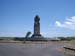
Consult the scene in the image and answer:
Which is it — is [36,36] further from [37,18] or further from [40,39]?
[37,18]

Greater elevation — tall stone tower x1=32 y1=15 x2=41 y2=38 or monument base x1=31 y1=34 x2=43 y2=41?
tall stone tower x1=32 y1=15 x2=41 y2=38

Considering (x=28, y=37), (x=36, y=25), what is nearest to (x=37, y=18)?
(x=36, y=25)

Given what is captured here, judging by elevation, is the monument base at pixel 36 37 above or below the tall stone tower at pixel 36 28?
below

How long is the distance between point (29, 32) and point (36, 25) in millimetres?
5642

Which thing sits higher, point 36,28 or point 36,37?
point 36,28

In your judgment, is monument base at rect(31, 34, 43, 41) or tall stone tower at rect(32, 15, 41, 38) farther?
tall stone tower at rect(32, 15, 41, 38)

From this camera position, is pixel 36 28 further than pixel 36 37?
Yes

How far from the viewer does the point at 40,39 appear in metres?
99.8

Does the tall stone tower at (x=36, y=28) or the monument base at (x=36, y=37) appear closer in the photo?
the monument base at (x=36, y=37)

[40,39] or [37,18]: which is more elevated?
[37,18]

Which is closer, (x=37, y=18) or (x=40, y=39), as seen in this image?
(x=40, y=39)

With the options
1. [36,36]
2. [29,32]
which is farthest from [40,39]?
[29,32]

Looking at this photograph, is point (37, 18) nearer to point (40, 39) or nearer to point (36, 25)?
point (36, 25)

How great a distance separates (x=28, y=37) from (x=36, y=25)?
8499 mm
